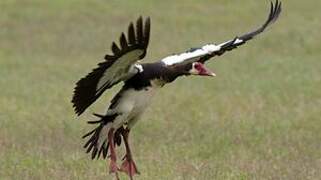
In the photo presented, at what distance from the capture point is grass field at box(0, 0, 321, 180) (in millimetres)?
9555

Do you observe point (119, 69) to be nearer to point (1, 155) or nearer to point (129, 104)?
point (129, 104)

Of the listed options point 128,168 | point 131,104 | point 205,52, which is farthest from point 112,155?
point 205,52

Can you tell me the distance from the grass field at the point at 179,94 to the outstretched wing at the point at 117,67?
149 centimetres

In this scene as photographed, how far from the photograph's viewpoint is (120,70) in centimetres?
721

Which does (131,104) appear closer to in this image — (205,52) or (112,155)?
(112,155)

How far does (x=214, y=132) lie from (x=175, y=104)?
2160 mm

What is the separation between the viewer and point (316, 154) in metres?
10.1

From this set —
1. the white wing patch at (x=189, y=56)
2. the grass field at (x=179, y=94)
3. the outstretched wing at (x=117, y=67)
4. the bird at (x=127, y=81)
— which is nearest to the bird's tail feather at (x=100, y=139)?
the bird at (x=127, y=81)

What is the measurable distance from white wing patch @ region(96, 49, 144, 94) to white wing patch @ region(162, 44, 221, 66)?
0.40 m

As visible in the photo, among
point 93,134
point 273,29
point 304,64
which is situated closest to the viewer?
point 93,134

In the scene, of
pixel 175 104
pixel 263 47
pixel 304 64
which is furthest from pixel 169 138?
pixel 263 47

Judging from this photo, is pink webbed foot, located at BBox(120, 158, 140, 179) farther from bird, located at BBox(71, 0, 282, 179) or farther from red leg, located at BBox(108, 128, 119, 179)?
red leg, located at BBox(108, 128, 119, 179)

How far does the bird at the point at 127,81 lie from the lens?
6.91 meters

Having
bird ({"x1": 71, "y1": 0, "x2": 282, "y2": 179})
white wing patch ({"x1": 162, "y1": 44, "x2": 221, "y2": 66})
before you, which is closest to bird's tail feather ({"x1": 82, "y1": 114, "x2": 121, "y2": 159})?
bird ({"x1": 71, "y1": 0, "x2": 282, "y2": 179})
